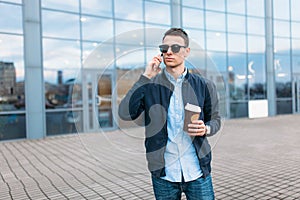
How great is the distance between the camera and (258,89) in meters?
17.7

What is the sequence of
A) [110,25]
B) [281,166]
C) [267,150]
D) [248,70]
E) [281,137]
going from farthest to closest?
[248,70]
[110,25]
[281,137]
[267,150]
[281,166]

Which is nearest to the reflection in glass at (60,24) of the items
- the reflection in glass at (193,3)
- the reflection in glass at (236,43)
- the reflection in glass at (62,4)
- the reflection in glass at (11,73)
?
the reflection in glass at (62,4)

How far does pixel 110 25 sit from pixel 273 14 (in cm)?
1178

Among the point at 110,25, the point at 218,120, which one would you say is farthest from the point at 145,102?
the point at 110,25

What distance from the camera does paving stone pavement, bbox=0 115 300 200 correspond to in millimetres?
2594

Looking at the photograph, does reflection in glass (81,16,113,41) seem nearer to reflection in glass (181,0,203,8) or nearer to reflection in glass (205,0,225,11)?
reflection in glass (181,0,203,8)

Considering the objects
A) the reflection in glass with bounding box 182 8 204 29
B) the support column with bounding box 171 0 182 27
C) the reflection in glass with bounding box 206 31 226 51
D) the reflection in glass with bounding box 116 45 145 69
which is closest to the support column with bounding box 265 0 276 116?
the reflection in glass with bounding box 206 31 226 51

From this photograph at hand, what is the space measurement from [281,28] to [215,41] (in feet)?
19.7

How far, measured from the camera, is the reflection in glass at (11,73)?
1041 cm

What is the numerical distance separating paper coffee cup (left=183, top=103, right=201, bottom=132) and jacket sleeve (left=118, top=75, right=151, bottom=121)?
281 mm

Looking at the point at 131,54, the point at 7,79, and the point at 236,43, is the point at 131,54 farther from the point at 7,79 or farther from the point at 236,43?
the point at 236,43

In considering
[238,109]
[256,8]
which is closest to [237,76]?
[238,109]

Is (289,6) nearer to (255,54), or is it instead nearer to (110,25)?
(255,54)

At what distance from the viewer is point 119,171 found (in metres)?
5.39
